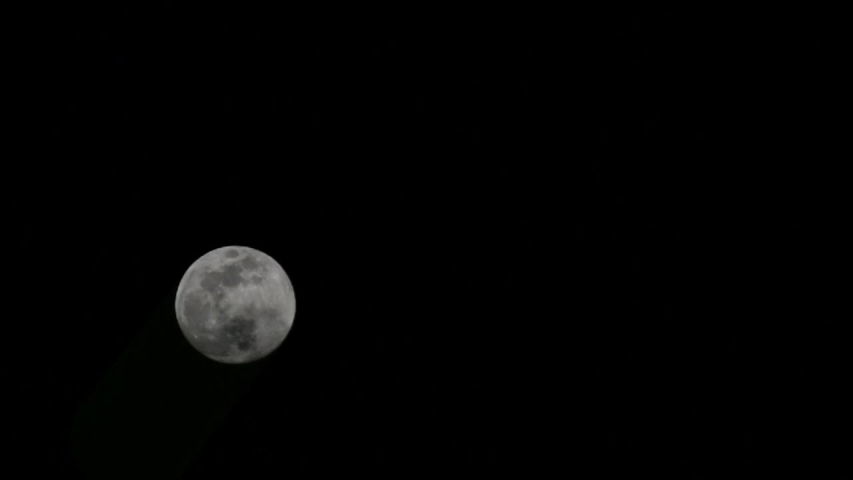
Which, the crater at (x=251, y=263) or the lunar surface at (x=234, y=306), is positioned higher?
the crater at (x=251, y=263)

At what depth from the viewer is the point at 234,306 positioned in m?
3.39

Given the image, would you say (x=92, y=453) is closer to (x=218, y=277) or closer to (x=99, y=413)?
(x=99, y=413)

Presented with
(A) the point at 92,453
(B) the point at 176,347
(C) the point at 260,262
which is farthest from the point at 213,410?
(C) the point at 260,262

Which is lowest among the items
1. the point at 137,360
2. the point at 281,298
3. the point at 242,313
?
the point at 137,360

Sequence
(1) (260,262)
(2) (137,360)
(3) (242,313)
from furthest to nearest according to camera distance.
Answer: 1. (2) (137,360)
2. (1) (260,262)
3. (3) (242,313)

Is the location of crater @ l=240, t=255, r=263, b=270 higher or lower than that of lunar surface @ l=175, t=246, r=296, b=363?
higher

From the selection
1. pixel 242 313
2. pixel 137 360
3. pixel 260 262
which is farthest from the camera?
pixel 137 360

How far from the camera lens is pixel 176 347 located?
394cm

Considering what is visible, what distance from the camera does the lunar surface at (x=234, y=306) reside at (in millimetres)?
3395

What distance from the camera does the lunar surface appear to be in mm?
3395

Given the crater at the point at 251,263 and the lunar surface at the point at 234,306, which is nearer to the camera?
the lunar surface at the point at 234,306

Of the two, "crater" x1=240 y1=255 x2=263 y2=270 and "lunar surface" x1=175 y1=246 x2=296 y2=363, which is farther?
"crater" x1=240 y1=255 x2=263 y2=270

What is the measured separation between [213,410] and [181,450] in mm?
320

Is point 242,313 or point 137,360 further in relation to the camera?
point 137,360
